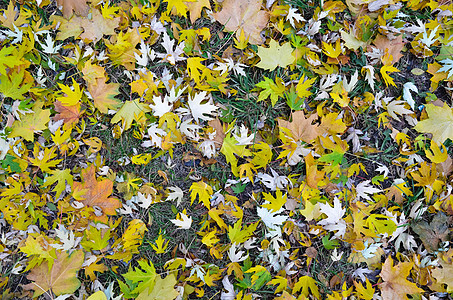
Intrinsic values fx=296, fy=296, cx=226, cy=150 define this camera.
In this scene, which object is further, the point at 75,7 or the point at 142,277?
the point at 75,7

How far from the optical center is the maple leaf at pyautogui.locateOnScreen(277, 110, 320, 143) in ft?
6.63

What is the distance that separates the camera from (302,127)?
2025mm

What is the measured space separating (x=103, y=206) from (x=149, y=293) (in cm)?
64

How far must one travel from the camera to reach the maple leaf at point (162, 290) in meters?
1.89

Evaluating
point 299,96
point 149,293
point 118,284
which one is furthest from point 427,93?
point 118,284

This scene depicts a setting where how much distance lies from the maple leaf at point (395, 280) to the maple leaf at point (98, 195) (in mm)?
1871

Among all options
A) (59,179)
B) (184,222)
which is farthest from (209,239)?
(59,179)

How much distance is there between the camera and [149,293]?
1899 mm

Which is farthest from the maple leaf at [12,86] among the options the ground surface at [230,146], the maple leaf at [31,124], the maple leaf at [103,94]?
the maple leaf at [103,94]

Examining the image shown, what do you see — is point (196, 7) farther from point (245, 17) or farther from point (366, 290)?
point (366, 290)

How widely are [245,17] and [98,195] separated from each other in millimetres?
1586

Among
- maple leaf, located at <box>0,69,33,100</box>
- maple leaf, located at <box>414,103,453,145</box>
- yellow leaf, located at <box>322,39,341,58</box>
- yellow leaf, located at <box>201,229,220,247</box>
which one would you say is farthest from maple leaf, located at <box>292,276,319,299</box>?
maple leaf, located at <box>0,69,33,100</box>

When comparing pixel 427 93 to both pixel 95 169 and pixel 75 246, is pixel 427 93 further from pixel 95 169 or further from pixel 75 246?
pixel 75 246

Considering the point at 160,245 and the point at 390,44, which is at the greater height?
the point at 390,44
